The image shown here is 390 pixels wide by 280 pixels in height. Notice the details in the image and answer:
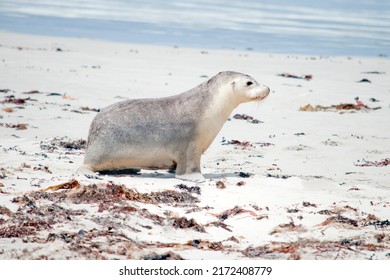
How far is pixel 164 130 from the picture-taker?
29.8ft

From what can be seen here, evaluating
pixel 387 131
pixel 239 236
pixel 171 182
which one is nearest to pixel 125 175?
pixel 171 182

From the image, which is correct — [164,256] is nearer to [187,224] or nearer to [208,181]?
[187,224]

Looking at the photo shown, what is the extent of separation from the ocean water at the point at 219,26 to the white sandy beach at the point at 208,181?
9.39m

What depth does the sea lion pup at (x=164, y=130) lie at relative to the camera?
A: 9.02 m

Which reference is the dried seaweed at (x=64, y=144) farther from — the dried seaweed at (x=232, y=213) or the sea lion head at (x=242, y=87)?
the dried seaweed at (x=232, y=213)

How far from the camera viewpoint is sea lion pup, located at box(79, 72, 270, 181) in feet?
29.6

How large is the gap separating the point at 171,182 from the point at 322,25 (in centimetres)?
3030

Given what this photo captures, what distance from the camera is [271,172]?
9820 millimetres

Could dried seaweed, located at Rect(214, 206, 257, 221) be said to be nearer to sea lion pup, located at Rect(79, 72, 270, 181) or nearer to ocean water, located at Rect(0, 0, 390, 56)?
sea lion pup, located at Rect(79, 72, 270, 181)

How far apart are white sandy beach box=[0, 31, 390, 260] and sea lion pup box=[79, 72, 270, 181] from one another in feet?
0.79

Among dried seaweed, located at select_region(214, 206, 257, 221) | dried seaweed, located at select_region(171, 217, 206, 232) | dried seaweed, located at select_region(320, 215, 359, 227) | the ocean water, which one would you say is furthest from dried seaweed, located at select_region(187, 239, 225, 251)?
the ocean water

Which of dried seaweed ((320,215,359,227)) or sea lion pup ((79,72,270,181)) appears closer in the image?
dried seaweed ((320,215,359,227))

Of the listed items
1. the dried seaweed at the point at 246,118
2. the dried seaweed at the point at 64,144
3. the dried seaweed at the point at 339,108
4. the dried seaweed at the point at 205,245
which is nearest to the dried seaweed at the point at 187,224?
the dried seaweed at the point at 205,245

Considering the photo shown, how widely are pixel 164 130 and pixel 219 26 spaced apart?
88.0ft
